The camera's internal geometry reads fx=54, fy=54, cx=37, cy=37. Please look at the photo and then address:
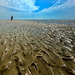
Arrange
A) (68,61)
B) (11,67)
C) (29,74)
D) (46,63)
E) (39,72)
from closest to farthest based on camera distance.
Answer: (29,74) → (39,72) → (11,67) → (46,63) → (68,61)

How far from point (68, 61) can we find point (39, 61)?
1811 millimetres

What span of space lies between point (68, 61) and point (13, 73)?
125 inches

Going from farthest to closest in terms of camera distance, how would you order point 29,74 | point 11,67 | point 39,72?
point 11,67 < point 39,72 < point 29,74

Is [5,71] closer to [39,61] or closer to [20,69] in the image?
[20,69]

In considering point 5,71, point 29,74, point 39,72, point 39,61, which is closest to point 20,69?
point 29,74

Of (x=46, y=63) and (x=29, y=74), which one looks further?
(x=46, y=63)

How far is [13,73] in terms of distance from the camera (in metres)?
2.50

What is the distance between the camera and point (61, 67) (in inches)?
116

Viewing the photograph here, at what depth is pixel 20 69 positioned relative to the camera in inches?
105

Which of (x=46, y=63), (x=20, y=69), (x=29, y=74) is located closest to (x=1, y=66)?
(x=20, y=69)

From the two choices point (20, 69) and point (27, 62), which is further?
point (27, 62)

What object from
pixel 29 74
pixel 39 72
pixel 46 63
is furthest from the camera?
pixel 46 63

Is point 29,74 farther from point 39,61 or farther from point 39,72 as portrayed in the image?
point 39,61

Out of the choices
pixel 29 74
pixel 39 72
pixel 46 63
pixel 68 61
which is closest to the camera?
pixel 29 74
